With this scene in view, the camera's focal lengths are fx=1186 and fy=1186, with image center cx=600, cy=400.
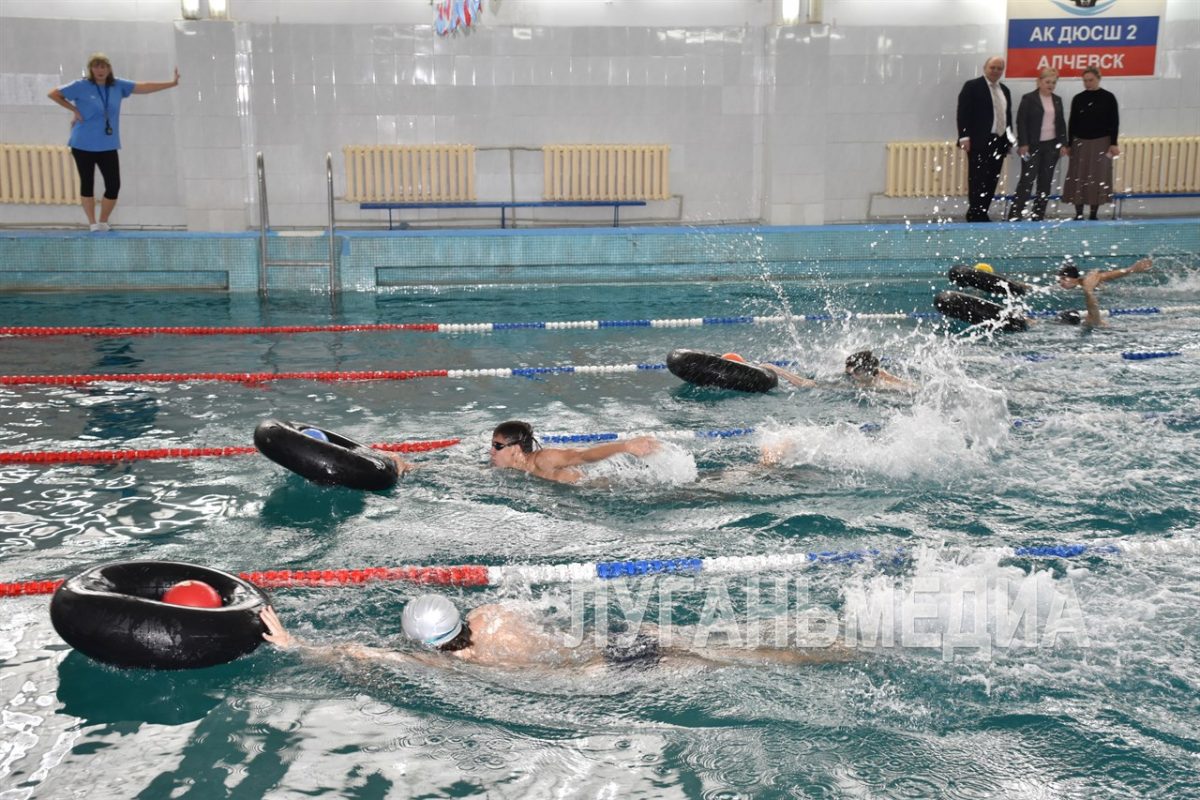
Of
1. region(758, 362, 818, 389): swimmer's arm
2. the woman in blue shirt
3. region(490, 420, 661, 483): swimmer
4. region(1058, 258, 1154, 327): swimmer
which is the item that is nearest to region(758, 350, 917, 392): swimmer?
region(758, 362, 818, 389): swimmer's arm

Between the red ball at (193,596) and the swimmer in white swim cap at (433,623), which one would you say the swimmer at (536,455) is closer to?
the swimmer in white swim cap at (433,623)

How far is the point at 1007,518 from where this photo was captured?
172 inches

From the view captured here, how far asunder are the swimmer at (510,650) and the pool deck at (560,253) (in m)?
7.18

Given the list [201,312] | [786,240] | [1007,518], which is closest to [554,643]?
[1007,518]

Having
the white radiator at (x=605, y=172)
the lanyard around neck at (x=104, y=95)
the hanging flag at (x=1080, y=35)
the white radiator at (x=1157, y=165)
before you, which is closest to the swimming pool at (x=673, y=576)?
the lanyard around neck at (x=104, y=95)

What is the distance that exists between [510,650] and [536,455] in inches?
63.8

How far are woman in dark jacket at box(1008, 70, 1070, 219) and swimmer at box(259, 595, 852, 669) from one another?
9392 millimetres

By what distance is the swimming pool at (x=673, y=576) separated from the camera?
288 cm

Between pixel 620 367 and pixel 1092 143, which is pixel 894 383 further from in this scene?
pixel 1092 143

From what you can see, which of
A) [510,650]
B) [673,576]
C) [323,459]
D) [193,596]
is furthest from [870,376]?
[193,596]

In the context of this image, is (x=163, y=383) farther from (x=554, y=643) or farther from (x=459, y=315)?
(x=554, y=643)

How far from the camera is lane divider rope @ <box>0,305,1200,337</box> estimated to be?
26.9 feet

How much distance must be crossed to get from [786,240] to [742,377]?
490cm

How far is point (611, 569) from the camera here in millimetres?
3914
